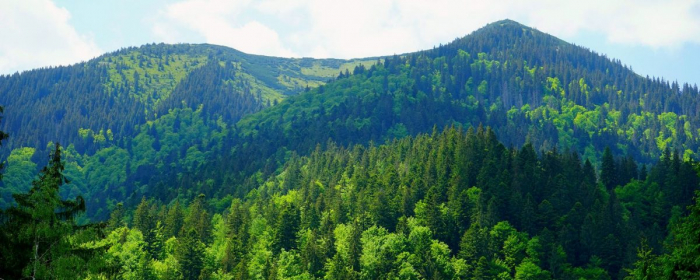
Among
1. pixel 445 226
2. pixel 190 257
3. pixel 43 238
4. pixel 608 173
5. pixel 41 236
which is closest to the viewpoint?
pixel 41 236

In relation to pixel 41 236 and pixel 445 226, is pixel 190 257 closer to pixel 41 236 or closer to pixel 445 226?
pixel 445 226

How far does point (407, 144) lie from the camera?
6668 inches

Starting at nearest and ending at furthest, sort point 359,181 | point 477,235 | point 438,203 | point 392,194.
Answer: point 477,235
point 438,203
point 392,194
point 359,181

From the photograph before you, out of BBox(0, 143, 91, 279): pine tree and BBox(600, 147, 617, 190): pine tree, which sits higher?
BBox(600, 147, 617, 190): pine tree

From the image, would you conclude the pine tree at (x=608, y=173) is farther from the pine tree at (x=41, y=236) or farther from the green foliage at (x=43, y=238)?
the pine tree at (x=41, y=236)

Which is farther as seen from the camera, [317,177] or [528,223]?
[317,177]

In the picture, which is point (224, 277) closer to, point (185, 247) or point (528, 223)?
point (185, 247)

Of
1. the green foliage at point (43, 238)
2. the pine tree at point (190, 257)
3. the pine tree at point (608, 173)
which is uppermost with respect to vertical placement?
the pine tree at point (608, 173)

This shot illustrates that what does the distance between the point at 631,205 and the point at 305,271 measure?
2657 inches

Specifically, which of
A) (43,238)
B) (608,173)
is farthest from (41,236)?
(608,173)

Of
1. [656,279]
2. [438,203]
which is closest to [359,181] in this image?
[438,203]

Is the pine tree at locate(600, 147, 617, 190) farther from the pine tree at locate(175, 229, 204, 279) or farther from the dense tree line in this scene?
the pine tree at locate(175, 229, 204, 279)

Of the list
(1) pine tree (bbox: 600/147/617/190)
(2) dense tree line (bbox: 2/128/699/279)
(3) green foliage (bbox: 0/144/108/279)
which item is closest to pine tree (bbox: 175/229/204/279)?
(2) dense tree line (bbox: 2/128/699/279)

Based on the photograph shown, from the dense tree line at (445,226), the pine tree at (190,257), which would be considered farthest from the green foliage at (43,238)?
the pine tree at (190,257)
